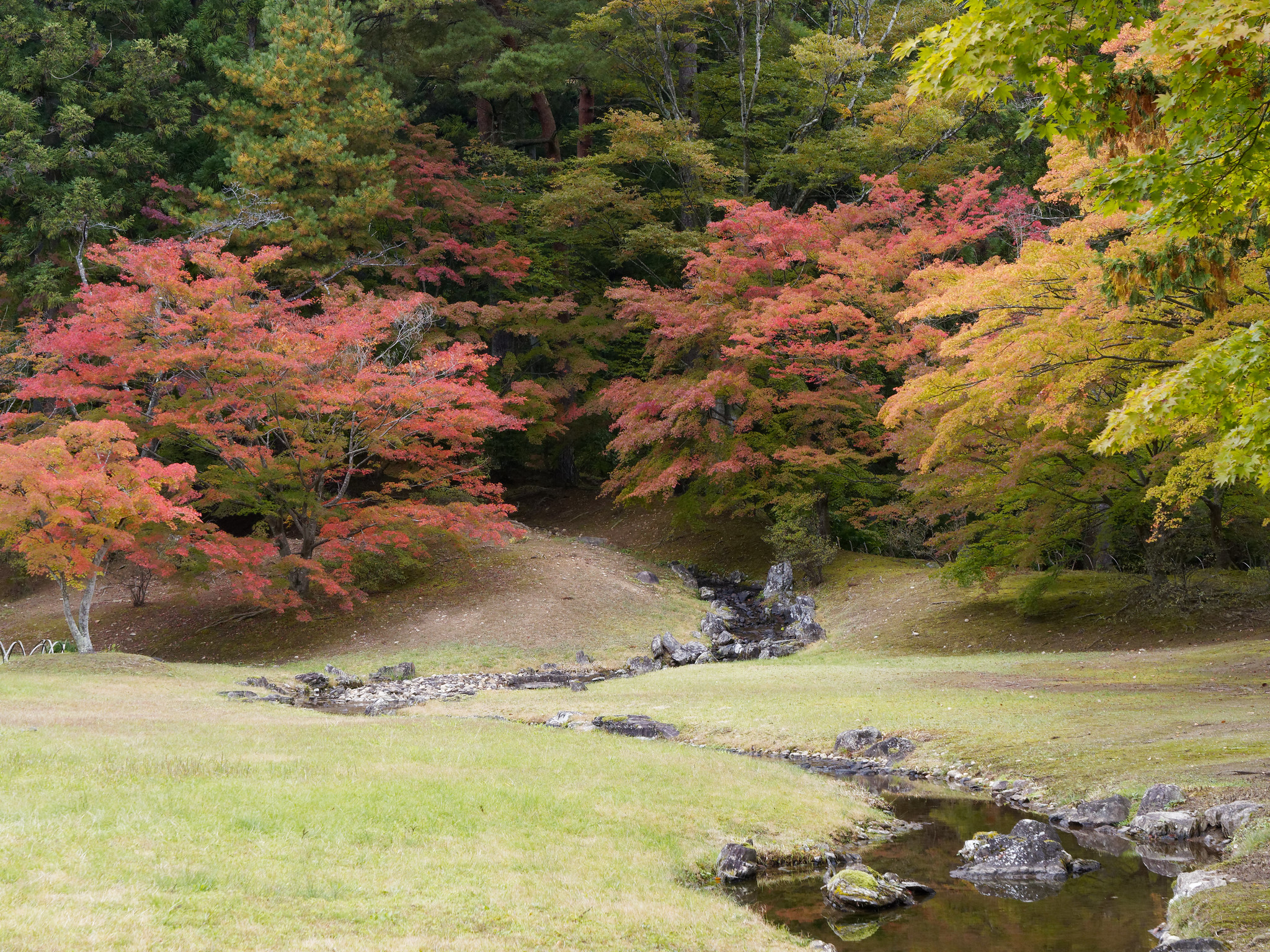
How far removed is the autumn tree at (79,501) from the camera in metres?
17.1

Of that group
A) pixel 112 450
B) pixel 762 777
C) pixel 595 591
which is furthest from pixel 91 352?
pixel 762 777

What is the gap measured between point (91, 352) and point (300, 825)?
18365mm

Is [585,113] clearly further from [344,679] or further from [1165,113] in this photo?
[1165,113]

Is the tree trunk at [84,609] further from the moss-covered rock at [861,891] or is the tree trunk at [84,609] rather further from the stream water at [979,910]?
the moss-covered rock at [861,891]

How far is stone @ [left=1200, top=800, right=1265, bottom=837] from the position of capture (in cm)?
792

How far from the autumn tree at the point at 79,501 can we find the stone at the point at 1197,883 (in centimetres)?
1672

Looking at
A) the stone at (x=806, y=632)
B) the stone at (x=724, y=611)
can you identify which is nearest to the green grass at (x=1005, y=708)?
the stone at (x=806, y=632)

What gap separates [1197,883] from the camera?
6809mm

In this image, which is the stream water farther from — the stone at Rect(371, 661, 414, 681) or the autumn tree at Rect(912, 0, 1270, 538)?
the stone at Rect(371, 661, 414, 681)

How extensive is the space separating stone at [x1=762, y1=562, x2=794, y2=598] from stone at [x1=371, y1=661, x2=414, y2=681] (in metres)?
10.0

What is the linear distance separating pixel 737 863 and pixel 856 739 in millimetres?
4927

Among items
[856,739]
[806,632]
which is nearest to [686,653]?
[806,632]

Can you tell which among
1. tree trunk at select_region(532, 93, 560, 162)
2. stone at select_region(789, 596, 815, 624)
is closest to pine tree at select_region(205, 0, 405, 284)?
tree trunk at select_region(532, 93, 560, 162)

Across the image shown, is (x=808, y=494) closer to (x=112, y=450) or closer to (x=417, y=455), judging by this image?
(x=417, y=455)
